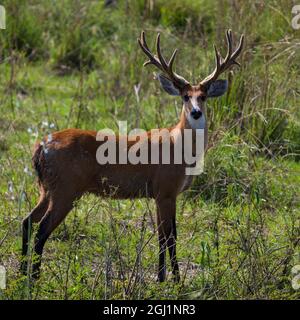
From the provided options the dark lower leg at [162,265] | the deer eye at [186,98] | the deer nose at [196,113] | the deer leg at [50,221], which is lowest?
the dark lower leg at [162,265]

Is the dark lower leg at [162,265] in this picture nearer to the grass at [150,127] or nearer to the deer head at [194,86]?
the grass at [150,127]

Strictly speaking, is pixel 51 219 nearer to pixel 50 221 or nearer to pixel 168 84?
pixel 50 221

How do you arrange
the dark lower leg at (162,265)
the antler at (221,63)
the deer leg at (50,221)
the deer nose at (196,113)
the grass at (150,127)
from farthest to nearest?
the antler at (221,63), the deer nose at (196,113), the deer leg at (50,221), the dark lower leg at (162,265), the grass at (150,127)

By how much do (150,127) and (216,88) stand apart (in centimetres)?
187

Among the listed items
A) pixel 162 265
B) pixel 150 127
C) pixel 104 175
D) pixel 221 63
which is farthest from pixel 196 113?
pixel 150 127

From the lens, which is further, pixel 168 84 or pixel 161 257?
pixel 168 84

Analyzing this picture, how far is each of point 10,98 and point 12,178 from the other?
2258mm

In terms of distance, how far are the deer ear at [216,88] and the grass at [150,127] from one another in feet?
2.61

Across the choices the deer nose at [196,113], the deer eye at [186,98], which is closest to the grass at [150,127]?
the deer nose at [196,113]

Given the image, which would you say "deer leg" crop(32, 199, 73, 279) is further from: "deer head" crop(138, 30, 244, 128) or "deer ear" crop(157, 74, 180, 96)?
"deer ear" crop(157, 74, 180, 96)

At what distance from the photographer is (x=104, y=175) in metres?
7.48

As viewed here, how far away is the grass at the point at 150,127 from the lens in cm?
645

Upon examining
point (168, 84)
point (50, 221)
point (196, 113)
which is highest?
point (168, 84)

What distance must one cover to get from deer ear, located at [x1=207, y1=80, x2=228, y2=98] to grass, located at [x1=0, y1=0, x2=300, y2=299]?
80 centimetres
